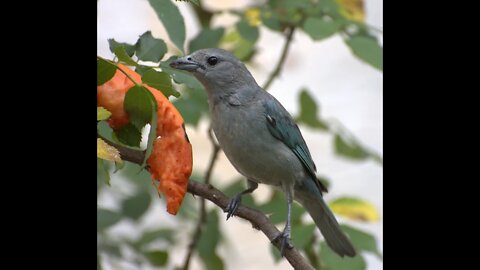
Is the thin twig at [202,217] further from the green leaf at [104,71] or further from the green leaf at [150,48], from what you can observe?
the green leaf at [104,71]

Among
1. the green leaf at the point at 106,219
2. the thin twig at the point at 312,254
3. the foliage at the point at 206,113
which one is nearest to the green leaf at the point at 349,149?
the foliage at the point at 206,113

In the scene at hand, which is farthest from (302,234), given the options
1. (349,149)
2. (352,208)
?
(349,149)

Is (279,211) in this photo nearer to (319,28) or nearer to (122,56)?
(319,28)
